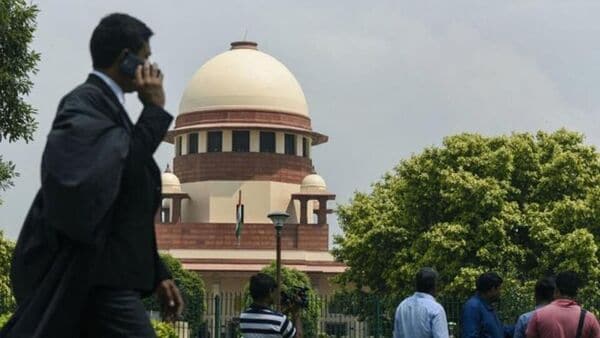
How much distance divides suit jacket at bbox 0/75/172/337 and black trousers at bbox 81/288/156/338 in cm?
4

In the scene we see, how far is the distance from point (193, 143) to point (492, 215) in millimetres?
36114

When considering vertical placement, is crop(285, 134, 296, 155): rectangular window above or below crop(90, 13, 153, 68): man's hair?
above

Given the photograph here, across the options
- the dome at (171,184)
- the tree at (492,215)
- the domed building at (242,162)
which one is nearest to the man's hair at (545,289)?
the tree at (492,215)

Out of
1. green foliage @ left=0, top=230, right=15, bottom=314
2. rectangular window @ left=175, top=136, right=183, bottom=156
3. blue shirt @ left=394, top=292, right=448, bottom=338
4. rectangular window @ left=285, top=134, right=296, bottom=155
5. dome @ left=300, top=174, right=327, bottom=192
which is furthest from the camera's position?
rectangular window @ left=175, top=136, right=183, bottom=156

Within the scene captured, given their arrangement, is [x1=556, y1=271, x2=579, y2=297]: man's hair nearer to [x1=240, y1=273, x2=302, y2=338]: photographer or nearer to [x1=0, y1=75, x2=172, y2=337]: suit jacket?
[x1=240, y1=273, x2=302, y2=338]: photographer

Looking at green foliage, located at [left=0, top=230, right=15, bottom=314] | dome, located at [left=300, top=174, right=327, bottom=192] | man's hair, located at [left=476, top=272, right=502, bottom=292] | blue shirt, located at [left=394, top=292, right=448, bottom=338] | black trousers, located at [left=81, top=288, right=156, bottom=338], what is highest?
dome, located at [left=300, top=174, right=327, bottom=192]

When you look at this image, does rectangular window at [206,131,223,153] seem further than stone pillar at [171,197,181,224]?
No

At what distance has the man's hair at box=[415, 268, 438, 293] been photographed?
9.29 meters

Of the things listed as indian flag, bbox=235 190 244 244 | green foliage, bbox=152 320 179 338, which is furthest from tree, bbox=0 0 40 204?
indian flag, bbox=235 190 244 244

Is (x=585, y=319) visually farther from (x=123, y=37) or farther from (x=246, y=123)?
(x=246, y=123)

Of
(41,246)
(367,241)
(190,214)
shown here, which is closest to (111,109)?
(41,246)

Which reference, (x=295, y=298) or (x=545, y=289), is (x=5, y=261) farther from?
(x=545, y=289)

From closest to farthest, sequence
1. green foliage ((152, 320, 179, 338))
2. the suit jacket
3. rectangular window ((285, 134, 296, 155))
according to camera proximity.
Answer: the suit jacket
green foliage ((152, 320, 179, 338))
rectangular window ((285, 134, 296, 155))

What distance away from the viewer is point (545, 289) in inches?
368
